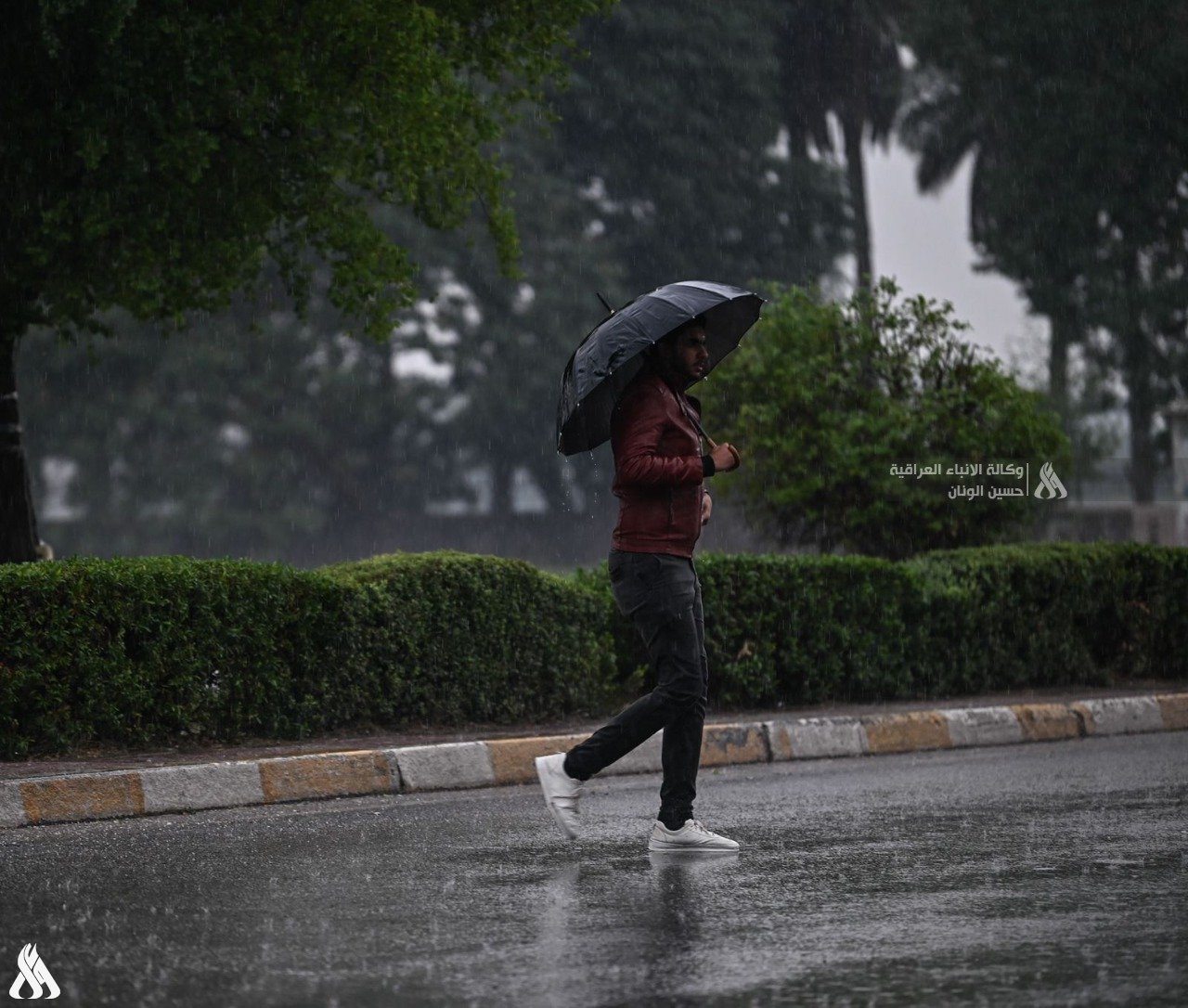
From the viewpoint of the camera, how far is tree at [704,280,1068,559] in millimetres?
14867

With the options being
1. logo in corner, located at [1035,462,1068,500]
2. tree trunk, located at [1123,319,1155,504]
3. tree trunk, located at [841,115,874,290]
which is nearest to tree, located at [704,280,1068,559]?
logo in corner, located at [1035,462,1068,500]

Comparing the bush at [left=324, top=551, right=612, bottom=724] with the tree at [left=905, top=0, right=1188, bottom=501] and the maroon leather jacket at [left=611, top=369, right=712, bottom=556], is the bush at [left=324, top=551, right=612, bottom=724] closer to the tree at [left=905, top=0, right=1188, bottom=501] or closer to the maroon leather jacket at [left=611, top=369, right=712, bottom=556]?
the maroon leather jacket at [left=611, top=369, right=712, bottom=556]

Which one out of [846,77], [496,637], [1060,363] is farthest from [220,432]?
[496,637]

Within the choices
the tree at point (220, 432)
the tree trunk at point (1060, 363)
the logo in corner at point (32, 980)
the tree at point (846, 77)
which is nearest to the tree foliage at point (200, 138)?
the logo in corner at point (32, 980)

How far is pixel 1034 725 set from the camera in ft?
37.9

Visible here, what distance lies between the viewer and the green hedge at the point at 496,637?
8742mm

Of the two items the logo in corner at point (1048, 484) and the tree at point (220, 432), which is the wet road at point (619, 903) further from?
the tree at point (220, 432)

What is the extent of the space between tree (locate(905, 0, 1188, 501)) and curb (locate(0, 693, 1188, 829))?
29.2 metres

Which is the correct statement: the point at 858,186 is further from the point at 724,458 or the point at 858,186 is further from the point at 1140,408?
the point at 724,458

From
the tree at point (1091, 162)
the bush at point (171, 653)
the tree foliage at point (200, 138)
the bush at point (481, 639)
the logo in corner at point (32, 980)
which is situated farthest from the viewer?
the tree at point (1091, 162)

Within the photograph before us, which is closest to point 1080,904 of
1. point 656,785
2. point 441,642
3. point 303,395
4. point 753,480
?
point 656,785

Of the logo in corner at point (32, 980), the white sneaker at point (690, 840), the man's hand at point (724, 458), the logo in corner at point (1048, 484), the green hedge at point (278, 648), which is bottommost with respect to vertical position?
the white sneaker at point (690, 840)

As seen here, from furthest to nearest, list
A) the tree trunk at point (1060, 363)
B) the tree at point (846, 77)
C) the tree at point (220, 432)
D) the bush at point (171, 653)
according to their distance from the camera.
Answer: the tree at point (846, 77)
the tree at point (220, 432)
the tree trunk at point (1060, 363)
the bush at point (171, 653)

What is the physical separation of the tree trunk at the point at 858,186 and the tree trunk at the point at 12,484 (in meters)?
36.6
